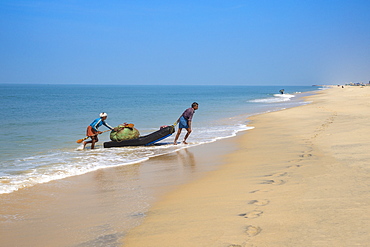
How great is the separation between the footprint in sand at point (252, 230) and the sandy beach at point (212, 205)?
13mm

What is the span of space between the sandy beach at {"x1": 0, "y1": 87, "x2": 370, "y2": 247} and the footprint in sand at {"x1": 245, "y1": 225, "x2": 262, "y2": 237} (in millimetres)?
13

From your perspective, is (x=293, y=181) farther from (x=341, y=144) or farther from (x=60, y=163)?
(x=60, y=163)

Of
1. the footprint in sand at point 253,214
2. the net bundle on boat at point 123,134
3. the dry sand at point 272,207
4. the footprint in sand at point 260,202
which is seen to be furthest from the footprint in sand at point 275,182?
the net bundle on boat at point 123,134

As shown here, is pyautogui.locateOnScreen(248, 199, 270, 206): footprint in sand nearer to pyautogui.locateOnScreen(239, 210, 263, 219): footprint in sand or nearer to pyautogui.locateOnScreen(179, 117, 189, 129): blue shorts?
pyautogui.locateOnScreen(239, 210, 263, 219): footprint in sand

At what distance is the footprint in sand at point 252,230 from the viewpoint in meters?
3.53

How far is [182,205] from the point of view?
496cm

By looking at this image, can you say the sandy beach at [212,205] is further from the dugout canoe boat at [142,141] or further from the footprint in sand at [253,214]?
the dugout canoe boat at [142,141]

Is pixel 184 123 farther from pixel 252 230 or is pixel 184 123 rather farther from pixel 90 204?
pixel 252 230

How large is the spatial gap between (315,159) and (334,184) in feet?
7.59

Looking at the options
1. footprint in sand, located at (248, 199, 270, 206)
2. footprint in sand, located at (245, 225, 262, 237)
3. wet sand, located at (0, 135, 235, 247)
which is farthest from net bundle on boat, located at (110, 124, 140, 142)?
footprint in sand, located at (245, 225, 262, 237)

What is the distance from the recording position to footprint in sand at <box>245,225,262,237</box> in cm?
353

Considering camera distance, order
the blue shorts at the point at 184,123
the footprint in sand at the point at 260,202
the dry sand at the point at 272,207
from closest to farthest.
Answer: the dry sand at the point at 272,207, the footprint in sand at the point at 260,202, the blue shorts at the point at 184,123

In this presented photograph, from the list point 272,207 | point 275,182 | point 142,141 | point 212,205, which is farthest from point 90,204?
point 142,141

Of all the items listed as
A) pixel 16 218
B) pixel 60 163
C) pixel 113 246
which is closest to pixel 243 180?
pixel 113 246
